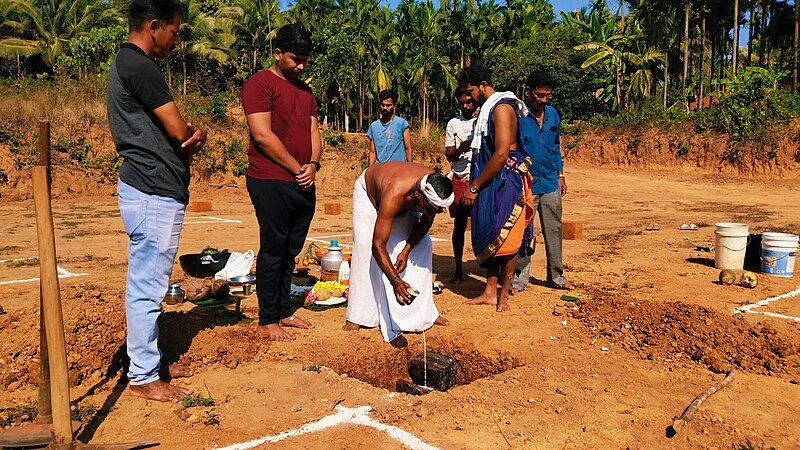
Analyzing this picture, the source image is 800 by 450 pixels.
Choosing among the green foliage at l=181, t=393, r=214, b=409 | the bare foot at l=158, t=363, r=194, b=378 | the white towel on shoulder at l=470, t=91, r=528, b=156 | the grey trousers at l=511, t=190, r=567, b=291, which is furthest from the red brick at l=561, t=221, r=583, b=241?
the green foliage at l=181, t=393, r=214, b=409

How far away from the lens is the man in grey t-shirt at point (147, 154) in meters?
3.27

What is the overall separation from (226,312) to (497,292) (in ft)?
8.73

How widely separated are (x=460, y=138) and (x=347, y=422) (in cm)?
376

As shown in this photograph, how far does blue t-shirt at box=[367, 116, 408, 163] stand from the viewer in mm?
7078

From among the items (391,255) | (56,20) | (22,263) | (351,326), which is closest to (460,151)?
(391,255)

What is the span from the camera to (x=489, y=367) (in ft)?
15.2

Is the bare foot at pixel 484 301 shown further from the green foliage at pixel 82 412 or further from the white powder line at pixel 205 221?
the white powder line at pixel 205 221

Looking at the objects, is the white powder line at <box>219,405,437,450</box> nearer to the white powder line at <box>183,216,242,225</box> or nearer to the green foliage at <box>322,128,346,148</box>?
the white powder line at <box>183,216,242,225</box>

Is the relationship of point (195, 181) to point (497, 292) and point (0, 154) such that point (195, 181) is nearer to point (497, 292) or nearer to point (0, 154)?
point (0, 154)

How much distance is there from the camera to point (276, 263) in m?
4.67

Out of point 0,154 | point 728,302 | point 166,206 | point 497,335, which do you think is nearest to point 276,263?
point 166,206

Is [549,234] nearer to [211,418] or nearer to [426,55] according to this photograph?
[211,418]

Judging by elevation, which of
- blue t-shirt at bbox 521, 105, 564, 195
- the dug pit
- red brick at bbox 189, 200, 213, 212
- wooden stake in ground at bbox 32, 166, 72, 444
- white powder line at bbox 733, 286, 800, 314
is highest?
blue t-shirt at bbox 521, 105, 564, 195

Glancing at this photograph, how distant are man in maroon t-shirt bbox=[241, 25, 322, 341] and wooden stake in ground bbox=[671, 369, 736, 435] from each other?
9.07 feet
